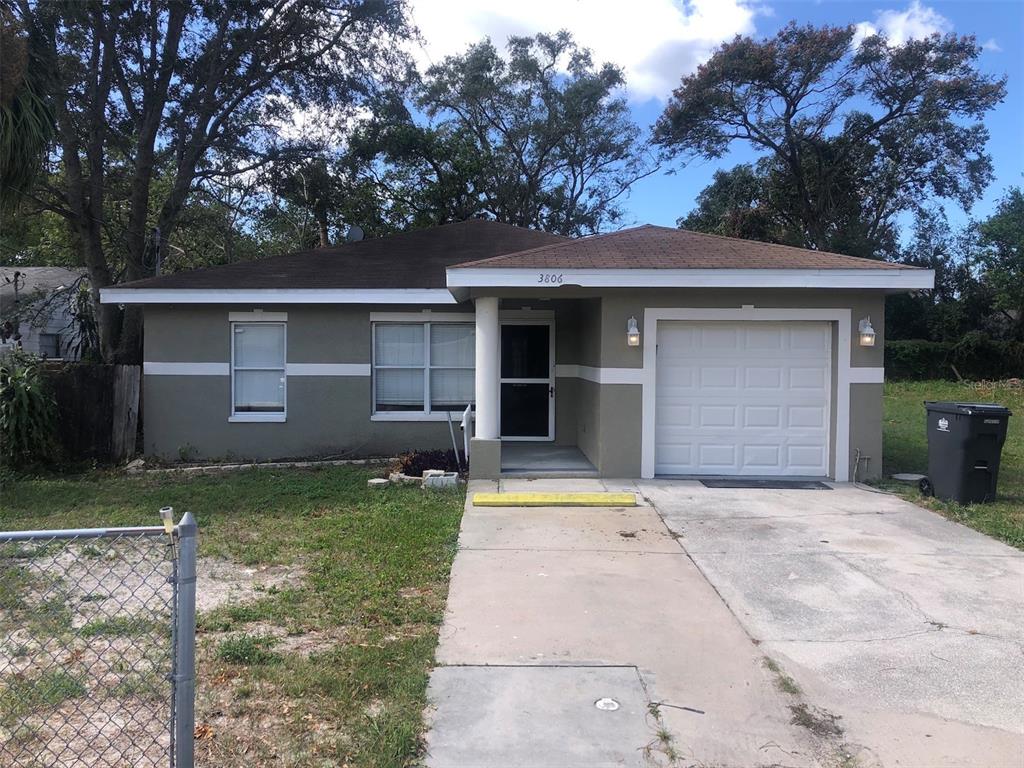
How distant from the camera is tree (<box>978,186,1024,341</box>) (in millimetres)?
26188

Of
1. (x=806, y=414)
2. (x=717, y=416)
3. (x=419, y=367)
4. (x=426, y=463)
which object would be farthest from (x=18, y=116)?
(x=806, y=414)

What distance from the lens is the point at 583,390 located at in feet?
38.3

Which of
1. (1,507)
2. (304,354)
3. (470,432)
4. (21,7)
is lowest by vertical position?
(1,507)

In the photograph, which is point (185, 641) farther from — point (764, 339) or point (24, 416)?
point (24, 416)

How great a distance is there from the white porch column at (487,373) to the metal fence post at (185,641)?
284 inches

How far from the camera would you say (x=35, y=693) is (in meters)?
3.78

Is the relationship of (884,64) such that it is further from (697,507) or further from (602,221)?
(697,507)

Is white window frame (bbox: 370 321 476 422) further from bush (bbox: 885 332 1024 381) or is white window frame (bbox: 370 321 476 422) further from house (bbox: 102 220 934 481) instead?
bush (bbox: 885 332 1024 381)

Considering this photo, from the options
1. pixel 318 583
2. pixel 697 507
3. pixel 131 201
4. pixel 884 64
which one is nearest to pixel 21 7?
pixel 131 201

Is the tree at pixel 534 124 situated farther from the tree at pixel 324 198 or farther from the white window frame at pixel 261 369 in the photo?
the white window frame at pixel 261 369

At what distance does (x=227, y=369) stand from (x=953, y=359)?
83.3ft

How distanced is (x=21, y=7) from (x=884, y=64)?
95.4 ft

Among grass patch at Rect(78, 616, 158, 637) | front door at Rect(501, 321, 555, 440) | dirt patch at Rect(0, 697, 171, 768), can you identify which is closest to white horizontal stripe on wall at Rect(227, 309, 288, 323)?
front door at Rect(501, 321, 555, 440)

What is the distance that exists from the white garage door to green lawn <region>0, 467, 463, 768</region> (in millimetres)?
3465
